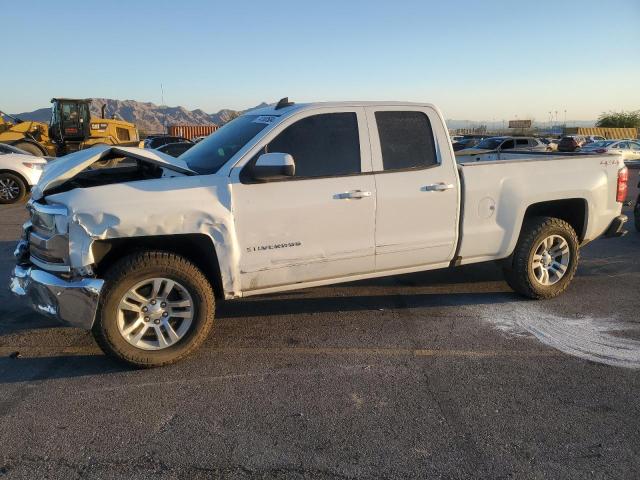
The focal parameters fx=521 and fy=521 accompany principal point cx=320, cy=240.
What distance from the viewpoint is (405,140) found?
4.74m

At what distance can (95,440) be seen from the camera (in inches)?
120

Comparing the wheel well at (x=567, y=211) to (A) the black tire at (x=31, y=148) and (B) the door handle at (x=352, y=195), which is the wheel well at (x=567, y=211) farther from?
(A) the black tire at (x=31, y=148)

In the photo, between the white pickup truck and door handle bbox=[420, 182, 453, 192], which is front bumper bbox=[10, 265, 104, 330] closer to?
the white pickup truck

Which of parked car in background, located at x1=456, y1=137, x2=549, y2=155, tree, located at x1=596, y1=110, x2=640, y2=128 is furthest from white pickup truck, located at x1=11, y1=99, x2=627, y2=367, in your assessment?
tree, located at x1=596, y1=110, x2=640, y2=128

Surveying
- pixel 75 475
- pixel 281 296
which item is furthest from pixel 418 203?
pixel 75 475

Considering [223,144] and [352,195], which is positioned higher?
[223,144]

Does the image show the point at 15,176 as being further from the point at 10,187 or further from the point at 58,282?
the point at 58,282

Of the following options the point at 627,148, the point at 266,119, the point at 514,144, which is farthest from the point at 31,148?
the point at 627,148

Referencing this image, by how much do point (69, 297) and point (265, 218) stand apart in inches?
59.8

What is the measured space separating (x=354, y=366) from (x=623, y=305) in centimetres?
319

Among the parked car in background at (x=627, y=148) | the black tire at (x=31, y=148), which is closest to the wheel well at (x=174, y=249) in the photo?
the black tire at (x=31, y=148)

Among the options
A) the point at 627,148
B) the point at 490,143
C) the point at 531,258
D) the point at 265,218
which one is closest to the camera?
the point at 265,218

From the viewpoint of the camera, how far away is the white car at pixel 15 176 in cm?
1230

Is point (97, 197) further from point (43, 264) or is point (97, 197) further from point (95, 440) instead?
point (95, 440)
